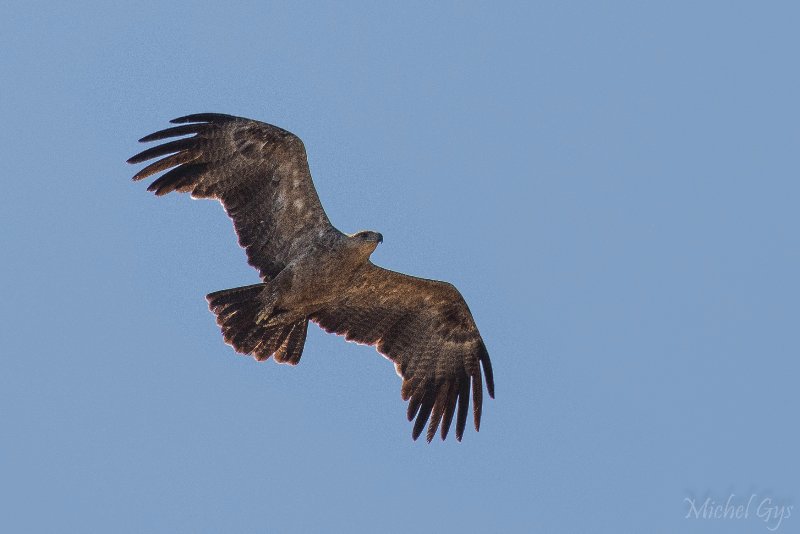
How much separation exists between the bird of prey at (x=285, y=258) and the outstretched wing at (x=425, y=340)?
0.02m

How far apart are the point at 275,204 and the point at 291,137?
925 mm

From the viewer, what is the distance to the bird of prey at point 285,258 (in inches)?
695

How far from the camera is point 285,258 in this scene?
18.0m

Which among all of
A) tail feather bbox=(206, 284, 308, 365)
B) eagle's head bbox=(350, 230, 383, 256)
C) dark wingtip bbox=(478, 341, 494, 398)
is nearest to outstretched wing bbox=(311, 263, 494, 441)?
dark wingtip bbox=(478, 341, 494, 398)

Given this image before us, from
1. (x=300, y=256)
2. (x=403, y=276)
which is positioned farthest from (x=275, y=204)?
(x=403, y=276)

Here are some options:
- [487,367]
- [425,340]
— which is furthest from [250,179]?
[487,367]

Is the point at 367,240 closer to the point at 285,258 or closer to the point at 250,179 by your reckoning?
the point at 285,258

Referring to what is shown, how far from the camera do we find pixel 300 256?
700 inches

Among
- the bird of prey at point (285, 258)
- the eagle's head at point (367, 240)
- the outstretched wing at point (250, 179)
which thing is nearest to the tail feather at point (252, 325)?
the bird of prey at point (285, 258)

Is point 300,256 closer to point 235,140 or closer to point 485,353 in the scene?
point 235,140

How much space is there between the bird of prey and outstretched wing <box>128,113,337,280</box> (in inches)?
0.5

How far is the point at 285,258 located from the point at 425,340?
232 cm

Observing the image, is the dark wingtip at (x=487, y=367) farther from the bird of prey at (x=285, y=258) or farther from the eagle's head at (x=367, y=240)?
the eagle's head at (x=367, y=240)

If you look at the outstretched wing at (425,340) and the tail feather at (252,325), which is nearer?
the tail feather at (252,325)
